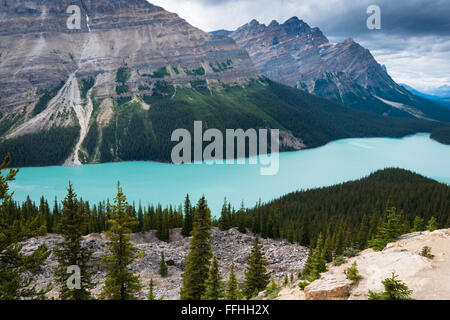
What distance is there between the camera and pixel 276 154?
7677 inches

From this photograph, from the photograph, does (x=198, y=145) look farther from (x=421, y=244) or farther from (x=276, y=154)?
(x=421, y=244)

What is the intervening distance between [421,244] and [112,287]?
879 inches

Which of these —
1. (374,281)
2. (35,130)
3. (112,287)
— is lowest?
(112,287)

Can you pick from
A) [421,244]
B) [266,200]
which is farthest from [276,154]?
[421,244]

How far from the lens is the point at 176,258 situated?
40812 millimetres

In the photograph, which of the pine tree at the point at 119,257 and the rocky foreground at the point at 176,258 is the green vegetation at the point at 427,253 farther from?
the pine tree at the point at 119,257

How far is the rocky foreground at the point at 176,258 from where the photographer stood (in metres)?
32.8

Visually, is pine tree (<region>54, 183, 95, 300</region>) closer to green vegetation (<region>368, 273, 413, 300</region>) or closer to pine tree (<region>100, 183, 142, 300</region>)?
pine tree (<region>100, 183, 142, 300</region>)

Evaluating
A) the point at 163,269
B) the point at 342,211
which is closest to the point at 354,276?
the point at 163,269

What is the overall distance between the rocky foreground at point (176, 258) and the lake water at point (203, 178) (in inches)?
1480

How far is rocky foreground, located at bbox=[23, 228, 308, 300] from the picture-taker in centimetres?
3275

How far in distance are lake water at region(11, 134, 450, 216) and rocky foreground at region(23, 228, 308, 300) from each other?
123 ft

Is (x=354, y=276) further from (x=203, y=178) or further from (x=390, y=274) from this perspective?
(x=203, y=178)
